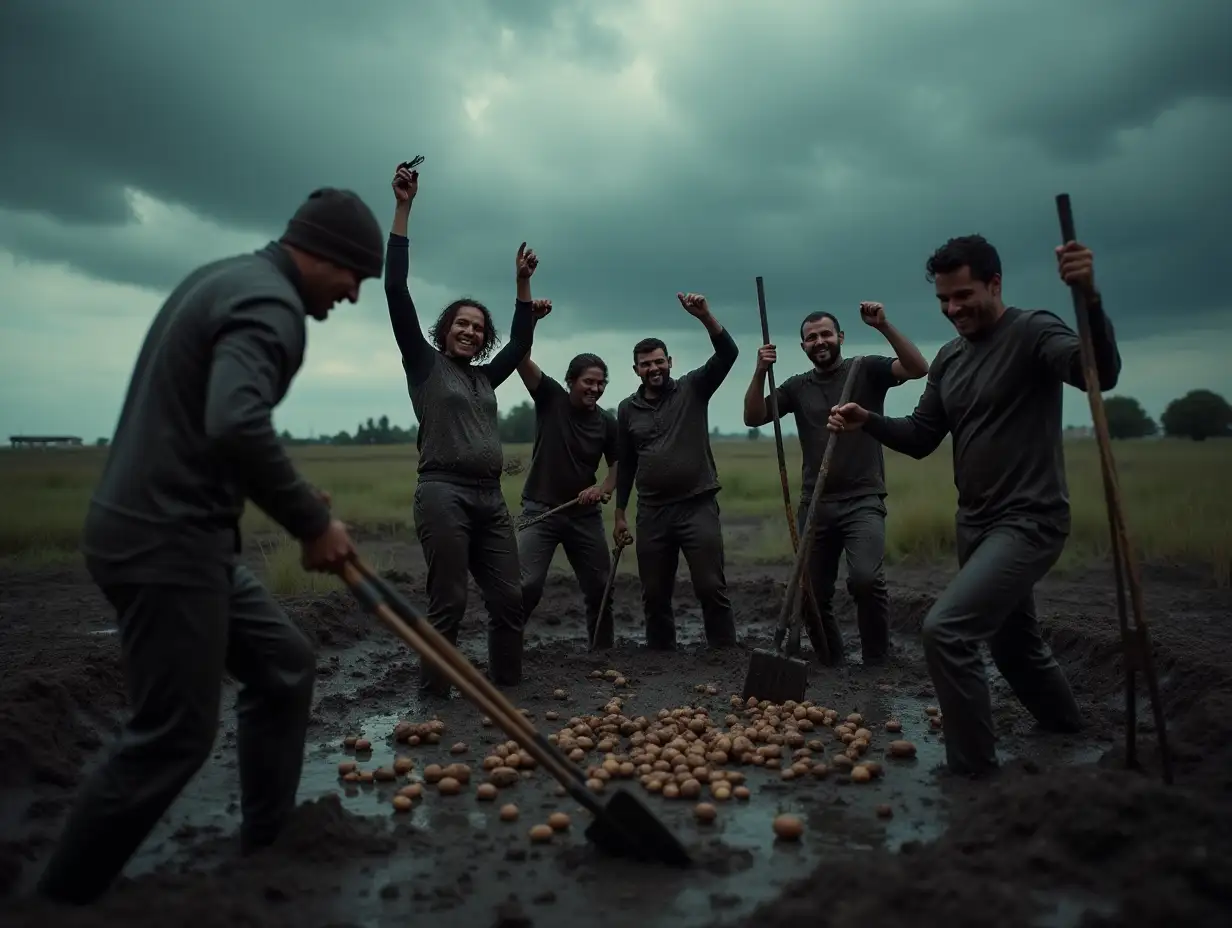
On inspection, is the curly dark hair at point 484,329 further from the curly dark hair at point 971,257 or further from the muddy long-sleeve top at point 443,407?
the curly dark hair at point 971,257

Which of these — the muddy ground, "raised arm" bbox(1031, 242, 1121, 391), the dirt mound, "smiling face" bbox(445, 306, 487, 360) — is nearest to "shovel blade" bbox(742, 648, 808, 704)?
the muddy ground

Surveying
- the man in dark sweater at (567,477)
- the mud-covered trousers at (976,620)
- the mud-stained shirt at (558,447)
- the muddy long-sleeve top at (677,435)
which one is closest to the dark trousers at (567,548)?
the man in dark sweater at (567,477)

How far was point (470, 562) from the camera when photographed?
5828 millimetres

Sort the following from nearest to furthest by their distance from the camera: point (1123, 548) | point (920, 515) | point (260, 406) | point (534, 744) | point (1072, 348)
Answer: point (260, 406) < point (534, 744) < point (1123, 548) < point (1072, 348) < point (920, 515)

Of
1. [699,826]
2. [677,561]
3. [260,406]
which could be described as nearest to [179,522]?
[260,406]

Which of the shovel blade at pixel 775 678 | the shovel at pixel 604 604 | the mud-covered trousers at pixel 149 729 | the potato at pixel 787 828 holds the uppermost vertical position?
the mud-covered trousers at pixel 149 729

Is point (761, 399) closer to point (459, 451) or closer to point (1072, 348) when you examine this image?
point (459, 451)

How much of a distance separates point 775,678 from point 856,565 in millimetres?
1144

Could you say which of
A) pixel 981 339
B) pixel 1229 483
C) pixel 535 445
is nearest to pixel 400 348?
pixel 535 445

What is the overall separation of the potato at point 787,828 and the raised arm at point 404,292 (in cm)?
321

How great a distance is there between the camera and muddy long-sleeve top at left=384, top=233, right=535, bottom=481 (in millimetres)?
5375

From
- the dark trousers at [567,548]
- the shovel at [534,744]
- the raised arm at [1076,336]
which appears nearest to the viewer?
the shovel at [534,744]

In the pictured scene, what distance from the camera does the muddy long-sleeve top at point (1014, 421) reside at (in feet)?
13.2

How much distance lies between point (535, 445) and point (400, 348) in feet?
5.04
